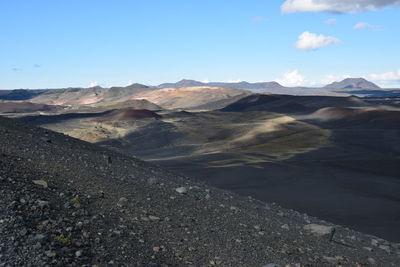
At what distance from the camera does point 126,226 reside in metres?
10.1

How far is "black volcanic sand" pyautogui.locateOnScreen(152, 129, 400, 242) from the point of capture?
2345cm

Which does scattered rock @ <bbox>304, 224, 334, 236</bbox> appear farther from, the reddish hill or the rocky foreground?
the reddish hill

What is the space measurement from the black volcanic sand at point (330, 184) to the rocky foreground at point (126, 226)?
6.76m

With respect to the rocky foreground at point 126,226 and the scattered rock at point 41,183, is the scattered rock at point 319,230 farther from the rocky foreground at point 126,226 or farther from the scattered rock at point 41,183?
the scattered rock at point 41,183

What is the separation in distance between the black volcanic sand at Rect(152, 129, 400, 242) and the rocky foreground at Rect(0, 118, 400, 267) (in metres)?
6.76

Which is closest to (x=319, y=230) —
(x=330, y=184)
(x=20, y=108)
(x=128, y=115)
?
(x=330, y=184)

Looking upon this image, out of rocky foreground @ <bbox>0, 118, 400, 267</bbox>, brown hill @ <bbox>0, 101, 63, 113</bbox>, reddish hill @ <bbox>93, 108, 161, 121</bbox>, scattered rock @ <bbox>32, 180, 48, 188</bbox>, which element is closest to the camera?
rocky foreground @ <bbox>0, 118, 400, 267</bbox>

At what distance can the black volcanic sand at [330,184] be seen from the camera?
2345cm

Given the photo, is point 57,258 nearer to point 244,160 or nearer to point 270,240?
point 270,240

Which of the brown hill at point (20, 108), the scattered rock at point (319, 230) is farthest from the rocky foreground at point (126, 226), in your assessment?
the brown hill at point (20, 108)

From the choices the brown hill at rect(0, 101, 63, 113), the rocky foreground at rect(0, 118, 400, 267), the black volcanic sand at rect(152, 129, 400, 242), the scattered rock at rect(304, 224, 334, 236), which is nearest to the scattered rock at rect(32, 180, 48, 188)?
the rocky foreground at rect(0, 118, 400, 267)

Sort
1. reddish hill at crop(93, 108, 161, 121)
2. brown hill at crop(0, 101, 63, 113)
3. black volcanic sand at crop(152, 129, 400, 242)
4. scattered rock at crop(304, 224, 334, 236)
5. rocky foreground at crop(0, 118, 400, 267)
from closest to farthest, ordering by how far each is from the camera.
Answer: rocky foreground at crop(0, 118, 400, 267)
scattered rock at crop(304, 224, 334, 236)
black volcanic sand at crop(152, 129, 400, 242)
reddish hill at crop(93, 108, 161, 121)
brown hill at crop(0, 101, 63, 113)

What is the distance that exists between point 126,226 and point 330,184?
2504 cm

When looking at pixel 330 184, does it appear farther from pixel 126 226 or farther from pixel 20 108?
pixel 20 108
